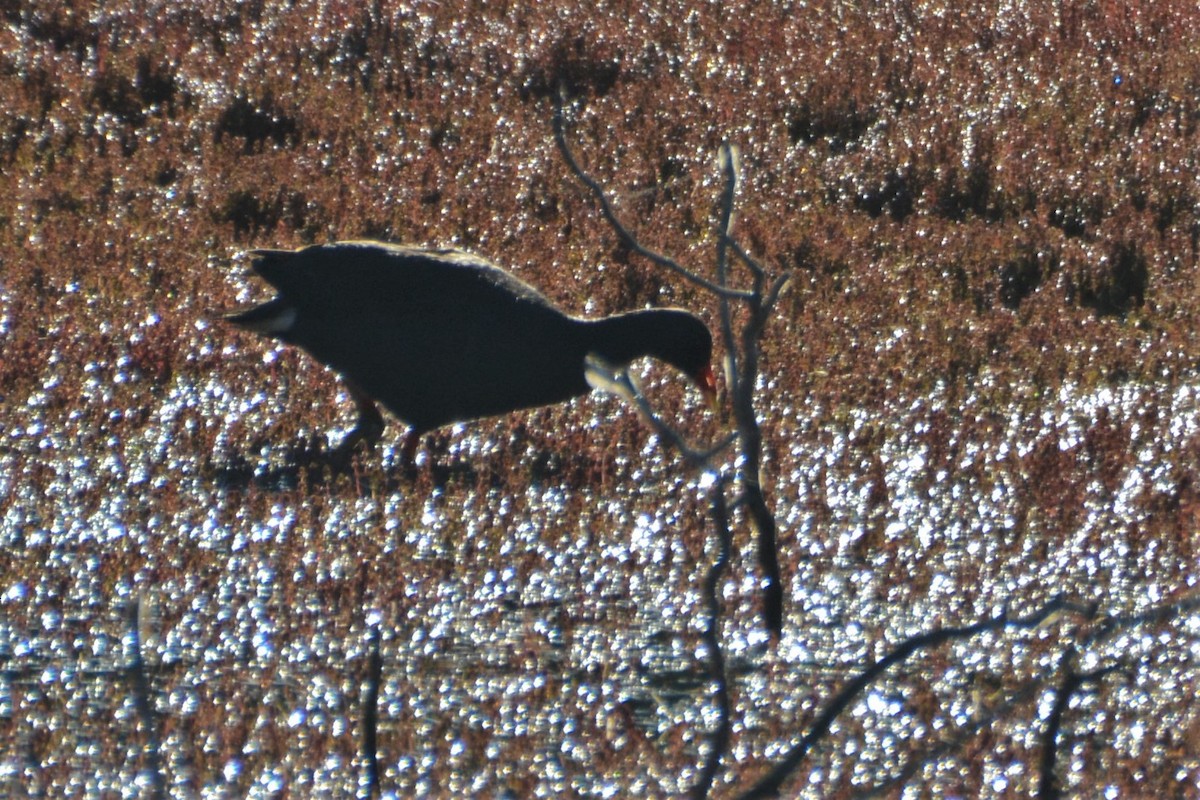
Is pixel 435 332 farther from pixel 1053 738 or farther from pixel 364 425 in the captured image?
pixel 1053 738

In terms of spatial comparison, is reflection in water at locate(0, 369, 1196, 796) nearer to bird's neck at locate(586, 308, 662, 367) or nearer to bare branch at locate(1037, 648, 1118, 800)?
bare branch at locate(1037, 648, 1118, 800)

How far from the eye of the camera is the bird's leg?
7.59 meters

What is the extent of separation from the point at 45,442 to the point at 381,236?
348 cm

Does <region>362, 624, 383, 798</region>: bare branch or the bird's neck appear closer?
<region>362, 624, 383, 798</region>: bare branch

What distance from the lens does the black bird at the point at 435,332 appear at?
7109mm

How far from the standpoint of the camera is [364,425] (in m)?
7.68

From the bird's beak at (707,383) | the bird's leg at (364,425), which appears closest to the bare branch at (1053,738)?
the bird's beak at (707,383)

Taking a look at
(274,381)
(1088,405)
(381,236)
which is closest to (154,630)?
(274,381)

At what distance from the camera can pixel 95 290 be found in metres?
10.1

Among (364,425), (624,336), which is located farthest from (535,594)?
(364,425)

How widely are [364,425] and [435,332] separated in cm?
75

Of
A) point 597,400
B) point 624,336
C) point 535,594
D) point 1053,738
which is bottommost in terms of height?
point 1053,738

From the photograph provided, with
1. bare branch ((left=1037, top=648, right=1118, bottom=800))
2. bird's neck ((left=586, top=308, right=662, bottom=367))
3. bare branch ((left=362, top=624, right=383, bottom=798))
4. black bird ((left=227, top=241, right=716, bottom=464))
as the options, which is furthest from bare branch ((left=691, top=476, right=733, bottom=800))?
bird's neck ((left=586, top=308, right=662, bottom=367))

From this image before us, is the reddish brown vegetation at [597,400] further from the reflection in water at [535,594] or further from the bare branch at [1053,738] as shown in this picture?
the bare branch at [1053,738]
